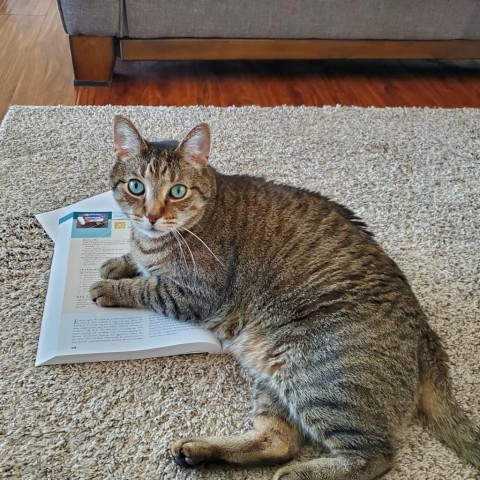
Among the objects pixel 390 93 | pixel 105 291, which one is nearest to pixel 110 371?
pixel 105 291

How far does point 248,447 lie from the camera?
3.31 feet

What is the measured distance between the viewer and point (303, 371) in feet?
3.42

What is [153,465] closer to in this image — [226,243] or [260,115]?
[226,243]

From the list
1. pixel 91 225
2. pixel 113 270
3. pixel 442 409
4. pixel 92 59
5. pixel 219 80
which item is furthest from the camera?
pixel 219 80

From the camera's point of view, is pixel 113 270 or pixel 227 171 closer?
pixel 113 270

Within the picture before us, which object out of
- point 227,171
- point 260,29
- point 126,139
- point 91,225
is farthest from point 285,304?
point 260,29

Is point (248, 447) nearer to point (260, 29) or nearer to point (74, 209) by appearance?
point (74, 209)

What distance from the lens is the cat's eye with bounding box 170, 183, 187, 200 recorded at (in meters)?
1.17

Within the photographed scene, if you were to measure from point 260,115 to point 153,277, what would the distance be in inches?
43.8

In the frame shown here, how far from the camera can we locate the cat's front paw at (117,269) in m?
1.33

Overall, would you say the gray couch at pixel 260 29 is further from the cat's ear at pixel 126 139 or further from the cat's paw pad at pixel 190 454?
the cat's paw pad at pixel 190 454

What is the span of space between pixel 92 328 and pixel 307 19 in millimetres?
1770

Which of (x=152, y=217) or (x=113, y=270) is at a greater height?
(x=152, y=217)

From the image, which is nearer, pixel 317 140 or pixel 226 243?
pixel 226 243
